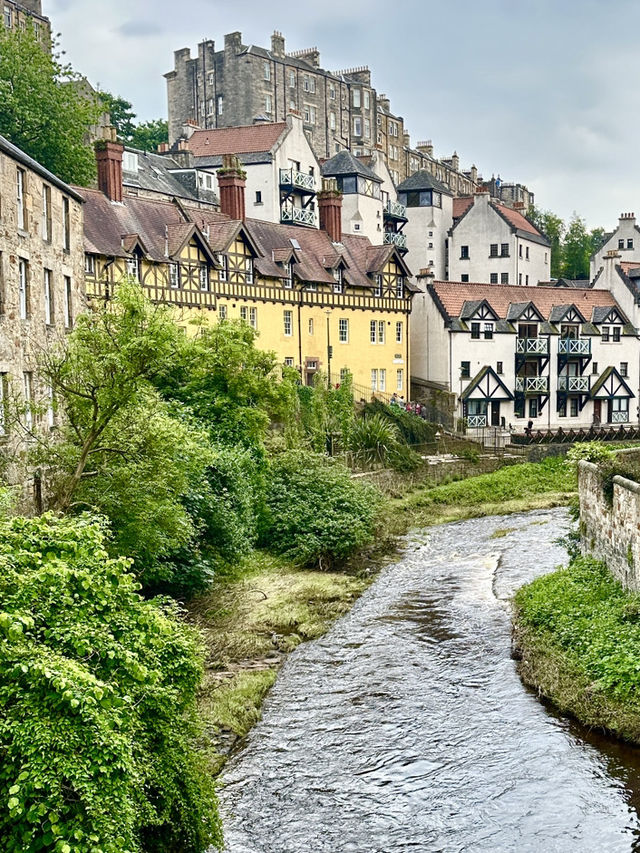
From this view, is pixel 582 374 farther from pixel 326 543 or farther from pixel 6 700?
pixel 6 700

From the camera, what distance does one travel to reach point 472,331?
5703 centimetres

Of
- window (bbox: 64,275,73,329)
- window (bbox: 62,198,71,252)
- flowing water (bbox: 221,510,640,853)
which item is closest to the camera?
flowing water (bbox: 221,510,640,853)

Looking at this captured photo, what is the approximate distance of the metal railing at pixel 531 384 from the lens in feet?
191

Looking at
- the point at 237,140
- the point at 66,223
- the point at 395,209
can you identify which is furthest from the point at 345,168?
the point at 66,223

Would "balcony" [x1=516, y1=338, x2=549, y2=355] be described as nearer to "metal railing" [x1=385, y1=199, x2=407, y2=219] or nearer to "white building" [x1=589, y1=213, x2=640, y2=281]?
"metal railing" [x1=385, y1=199, x2=407, y2=219]

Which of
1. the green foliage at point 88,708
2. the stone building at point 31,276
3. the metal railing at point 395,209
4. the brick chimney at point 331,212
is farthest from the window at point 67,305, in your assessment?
the metal railing at point 395,209

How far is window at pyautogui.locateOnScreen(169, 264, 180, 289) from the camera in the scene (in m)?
41.9

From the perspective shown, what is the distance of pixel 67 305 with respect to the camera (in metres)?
28.1

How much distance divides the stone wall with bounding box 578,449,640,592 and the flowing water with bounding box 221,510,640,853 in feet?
9.83

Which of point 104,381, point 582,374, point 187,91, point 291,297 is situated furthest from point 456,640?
point 187,91

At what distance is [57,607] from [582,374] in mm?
54732

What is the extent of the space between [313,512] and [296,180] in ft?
116

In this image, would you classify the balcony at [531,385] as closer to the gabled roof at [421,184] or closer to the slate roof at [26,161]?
the gabled roof at [421,184]

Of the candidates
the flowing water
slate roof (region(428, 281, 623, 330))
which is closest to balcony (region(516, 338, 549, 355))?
slate roof (region(428, 281, 623, 330))
